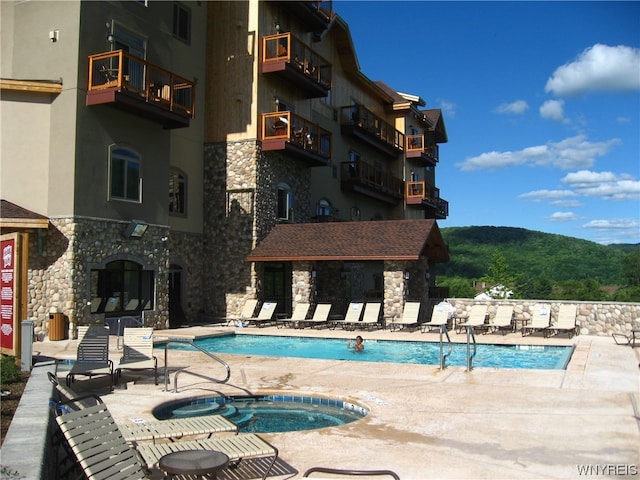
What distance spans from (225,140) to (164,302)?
662 cm

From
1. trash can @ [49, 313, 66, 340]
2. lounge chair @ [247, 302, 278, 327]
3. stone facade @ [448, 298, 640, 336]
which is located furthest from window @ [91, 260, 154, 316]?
stone facade @ [448, 298, 640, 336]

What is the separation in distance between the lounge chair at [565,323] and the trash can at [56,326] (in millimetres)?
13090

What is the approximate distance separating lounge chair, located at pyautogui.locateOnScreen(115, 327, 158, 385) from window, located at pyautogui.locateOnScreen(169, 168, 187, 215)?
11387 millimetres

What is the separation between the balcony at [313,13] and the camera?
2333 cm

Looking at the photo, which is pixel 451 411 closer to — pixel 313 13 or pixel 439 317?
pixel 439 317

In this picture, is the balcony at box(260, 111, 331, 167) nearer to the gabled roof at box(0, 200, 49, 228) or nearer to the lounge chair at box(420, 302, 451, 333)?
the lounge chair at box(420, 302, 451, 333)

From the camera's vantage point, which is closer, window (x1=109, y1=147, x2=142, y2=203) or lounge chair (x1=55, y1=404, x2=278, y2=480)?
lounge chair (x1=55, y1=404, x2=278, y2=480)

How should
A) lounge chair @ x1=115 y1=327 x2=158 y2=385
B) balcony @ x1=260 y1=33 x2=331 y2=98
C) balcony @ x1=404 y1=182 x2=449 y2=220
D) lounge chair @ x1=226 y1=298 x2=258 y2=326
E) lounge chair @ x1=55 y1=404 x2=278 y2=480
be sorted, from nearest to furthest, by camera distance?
1. lounge chair @ x1=55 y1=404 x2=278 y2=480
2. lounge chair @ x1=115 y1=327 x2=158 y2=385
3. lounge chair @ x1=226 y1=298 x2=258 y2=326
4. balcony @ x1=260 y1=33 x2=331 y2=98
5. balcony @ x1=404 y1=182 x2=449 y2=220

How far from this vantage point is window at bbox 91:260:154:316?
55.2 feet

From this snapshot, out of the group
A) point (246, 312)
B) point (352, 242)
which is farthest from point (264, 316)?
point (352, 242)

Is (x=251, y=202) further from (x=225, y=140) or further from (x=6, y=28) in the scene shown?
(x=6, y=28)

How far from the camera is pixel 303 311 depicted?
66.9ft

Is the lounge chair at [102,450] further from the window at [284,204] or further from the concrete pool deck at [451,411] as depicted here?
the window at [284,204]

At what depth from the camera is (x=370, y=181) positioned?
30.7 m
